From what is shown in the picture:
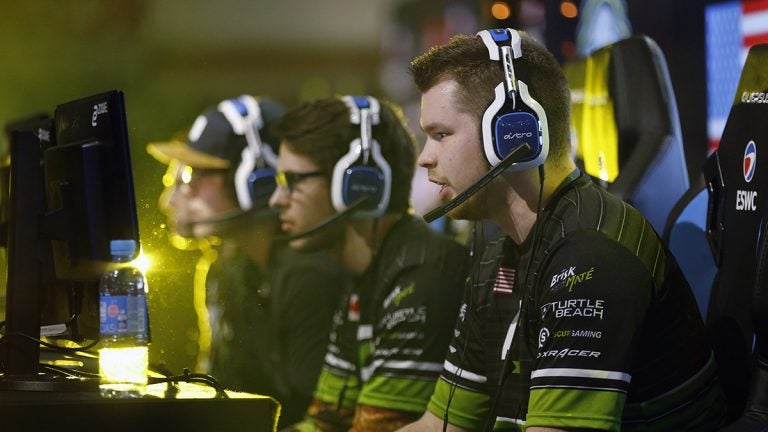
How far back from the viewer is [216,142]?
11.8 feet


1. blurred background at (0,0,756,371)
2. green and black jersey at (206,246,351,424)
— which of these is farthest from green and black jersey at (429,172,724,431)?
green and black jersey at (206,246,351,424)

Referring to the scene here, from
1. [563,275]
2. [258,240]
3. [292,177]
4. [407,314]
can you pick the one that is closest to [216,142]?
[258,240]

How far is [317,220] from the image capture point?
304cm

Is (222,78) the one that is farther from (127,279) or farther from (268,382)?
(127,279)

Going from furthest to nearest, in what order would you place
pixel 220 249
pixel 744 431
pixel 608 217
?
pixel 220 249 < pixel 608 217 < pixel 744 431

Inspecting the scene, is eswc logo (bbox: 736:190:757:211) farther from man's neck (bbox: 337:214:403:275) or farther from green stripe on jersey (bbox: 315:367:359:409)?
green stripe on jersey (bbox: 315:367:359:409)

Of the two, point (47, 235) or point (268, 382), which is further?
point (268, 382)

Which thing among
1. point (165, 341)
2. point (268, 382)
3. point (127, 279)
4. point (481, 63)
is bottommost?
point (268, 382)

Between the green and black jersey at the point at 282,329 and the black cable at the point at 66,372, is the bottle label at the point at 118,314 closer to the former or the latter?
the black cable at the point at 66,372

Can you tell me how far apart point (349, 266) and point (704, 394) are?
131 cm

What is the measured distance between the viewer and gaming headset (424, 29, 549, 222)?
1.75 metres

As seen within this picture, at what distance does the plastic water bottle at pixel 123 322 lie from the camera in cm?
183

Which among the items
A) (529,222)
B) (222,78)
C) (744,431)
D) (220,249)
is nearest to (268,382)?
(220,249)

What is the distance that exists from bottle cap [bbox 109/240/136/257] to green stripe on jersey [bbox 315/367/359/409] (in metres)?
0.97
